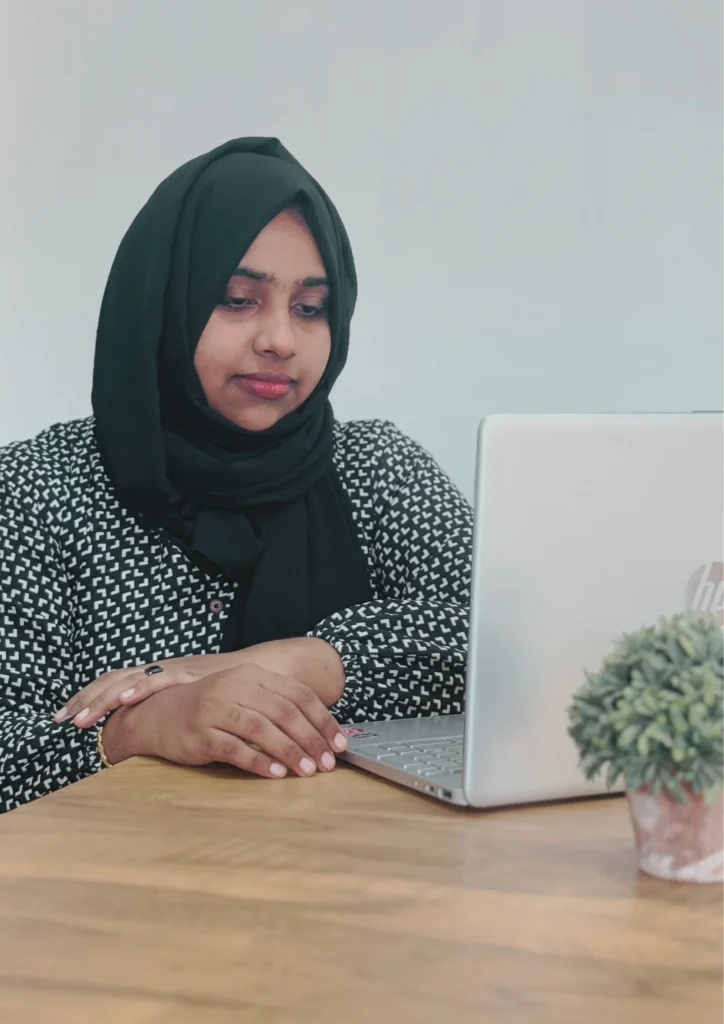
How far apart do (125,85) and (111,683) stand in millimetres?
1381

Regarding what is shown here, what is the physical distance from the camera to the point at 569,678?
0.73 metres

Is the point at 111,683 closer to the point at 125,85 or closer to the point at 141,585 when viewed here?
the point at 141,585

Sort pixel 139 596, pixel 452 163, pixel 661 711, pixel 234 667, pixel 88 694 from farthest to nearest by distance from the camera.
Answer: pixel 452 163
pixel 139 596
pixel 88 694
pixel 234 667
pixel 661 711

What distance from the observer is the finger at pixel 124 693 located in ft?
3.51

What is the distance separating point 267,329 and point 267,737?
0.73 m

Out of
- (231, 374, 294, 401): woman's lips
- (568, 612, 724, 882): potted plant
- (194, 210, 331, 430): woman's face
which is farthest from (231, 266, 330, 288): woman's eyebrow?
(568, 612, 724, 882): potted plant

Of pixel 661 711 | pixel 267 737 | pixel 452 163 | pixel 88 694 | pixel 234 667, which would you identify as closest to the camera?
pixel 661 711

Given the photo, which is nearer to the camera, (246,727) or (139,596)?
(246,727)

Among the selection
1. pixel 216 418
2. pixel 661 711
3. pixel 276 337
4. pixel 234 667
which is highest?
pixel 276 337

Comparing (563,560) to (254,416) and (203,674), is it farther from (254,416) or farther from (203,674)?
(254,416)

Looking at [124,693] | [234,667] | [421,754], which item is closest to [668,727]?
[421,754]

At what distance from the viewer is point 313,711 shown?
0.94 metres

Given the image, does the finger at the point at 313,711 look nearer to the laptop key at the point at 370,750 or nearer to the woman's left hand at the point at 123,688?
the laptop key at the point at 370,750

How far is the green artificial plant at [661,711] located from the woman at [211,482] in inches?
28.9
